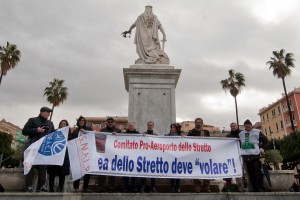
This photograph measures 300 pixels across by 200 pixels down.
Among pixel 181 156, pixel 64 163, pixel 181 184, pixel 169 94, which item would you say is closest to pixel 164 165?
pixel 181 156

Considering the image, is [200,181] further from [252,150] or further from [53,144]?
[53,144]

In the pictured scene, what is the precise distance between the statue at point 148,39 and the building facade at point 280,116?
57.6 m

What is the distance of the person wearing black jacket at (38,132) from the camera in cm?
645

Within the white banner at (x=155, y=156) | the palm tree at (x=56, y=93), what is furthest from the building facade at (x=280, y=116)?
the white banner at (x=155, y=156)

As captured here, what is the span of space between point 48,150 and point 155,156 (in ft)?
8.60

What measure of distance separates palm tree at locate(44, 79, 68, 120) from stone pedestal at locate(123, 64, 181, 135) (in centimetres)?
3932

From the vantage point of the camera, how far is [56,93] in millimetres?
49531

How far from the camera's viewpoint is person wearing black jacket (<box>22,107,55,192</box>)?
6.45 metres

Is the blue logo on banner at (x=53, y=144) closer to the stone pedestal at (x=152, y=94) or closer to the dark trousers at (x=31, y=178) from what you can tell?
the dark trousers at (x=31, y=178)

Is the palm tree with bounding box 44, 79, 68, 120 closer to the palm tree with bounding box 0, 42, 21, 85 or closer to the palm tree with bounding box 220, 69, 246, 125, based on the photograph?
the palm tree with bounding box 0, 42, 21, 85

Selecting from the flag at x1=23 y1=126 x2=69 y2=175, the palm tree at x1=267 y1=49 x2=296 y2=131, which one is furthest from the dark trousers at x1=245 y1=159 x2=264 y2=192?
the palm tree at x1=267 y1=49 x2=296 y2=131

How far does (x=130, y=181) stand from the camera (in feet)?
25.5

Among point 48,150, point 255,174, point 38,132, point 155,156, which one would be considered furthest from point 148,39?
point 255,174

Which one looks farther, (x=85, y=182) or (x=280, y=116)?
(x=280, y=116)
